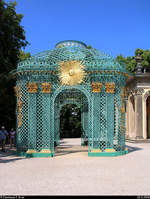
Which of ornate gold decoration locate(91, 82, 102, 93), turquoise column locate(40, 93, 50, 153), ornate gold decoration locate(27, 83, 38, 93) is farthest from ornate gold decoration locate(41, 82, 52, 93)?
ornate gold decoration locate(91, 82, 102, 93)

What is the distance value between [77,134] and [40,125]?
18818 mm

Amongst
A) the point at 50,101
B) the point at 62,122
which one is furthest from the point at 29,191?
the point at 62,122

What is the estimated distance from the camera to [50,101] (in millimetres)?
11352

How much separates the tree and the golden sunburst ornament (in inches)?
193

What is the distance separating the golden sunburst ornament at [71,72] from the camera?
11195 millimetres

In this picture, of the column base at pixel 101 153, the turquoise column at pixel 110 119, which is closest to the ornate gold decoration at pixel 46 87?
the turquoise column at pixel 110 119

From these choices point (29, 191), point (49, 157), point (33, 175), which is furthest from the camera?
point (49, 157)

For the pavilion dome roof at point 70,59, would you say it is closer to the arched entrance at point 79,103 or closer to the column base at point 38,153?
the column base at point 38,153

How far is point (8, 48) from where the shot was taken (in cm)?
1767

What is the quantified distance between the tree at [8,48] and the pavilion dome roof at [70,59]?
3.87 metres

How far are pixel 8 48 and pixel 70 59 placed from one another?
26.9 ft

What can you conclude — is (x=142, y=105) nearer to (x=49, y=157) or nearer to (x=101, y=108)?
(x=101, y=108)

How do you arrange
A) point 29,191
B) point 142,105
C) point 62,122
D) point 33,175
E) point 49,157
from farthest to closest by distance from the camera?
1. point 62,122
2. point 142,105
3. point 49,157
4. point 33,175
5. point 29,191

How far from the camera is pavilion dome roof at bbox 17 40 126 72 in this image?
37.1 ft
